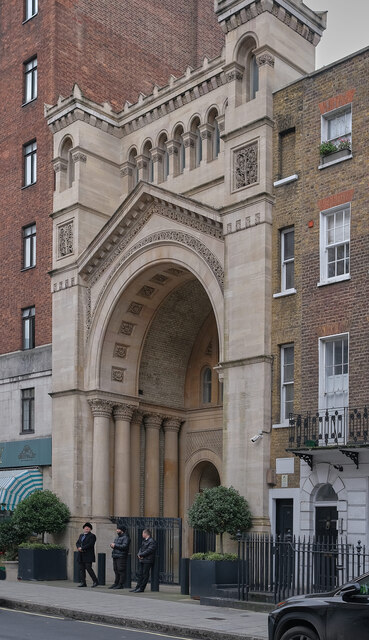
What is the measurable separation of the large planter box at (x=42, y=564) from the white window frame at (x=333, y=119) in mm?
14668

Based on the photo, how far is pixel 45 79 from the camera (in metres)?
34.0

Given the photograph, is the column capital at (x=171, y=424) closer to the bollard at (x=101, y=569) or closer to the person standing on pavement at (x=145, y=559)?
the bollard at (x=101, y=569)

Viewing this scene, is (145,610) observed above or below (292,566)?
below

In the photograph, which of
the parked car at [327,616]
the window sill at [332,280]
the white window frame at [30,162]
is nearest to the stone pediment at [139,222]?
the window sill at [332,280]

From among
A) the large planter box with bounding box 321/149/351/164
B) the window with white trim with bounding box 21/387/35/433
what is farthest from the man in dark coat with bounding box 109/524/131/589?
the large planter box with bounding box 321/149/351/164

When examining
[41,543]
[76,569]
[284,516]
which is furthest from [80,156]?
[284,516]

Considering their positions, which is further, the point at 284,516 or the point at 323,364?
the point at 284,516

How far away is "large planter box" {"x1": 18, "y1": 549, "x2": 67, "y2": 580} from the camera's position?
91.7 feet

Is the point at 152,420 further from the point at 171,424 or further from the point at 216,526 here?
the point at 216,526

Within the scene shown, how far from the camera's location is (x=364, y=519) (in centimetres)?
2103

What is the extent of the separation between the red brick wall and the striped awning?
15.3ft

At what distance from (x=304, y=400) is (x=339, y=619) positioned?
11.9 metres

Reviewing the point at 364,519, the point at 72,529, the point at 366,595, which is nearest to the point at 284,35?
the point at 364,519

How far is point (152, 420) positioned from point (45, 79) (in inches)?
513
